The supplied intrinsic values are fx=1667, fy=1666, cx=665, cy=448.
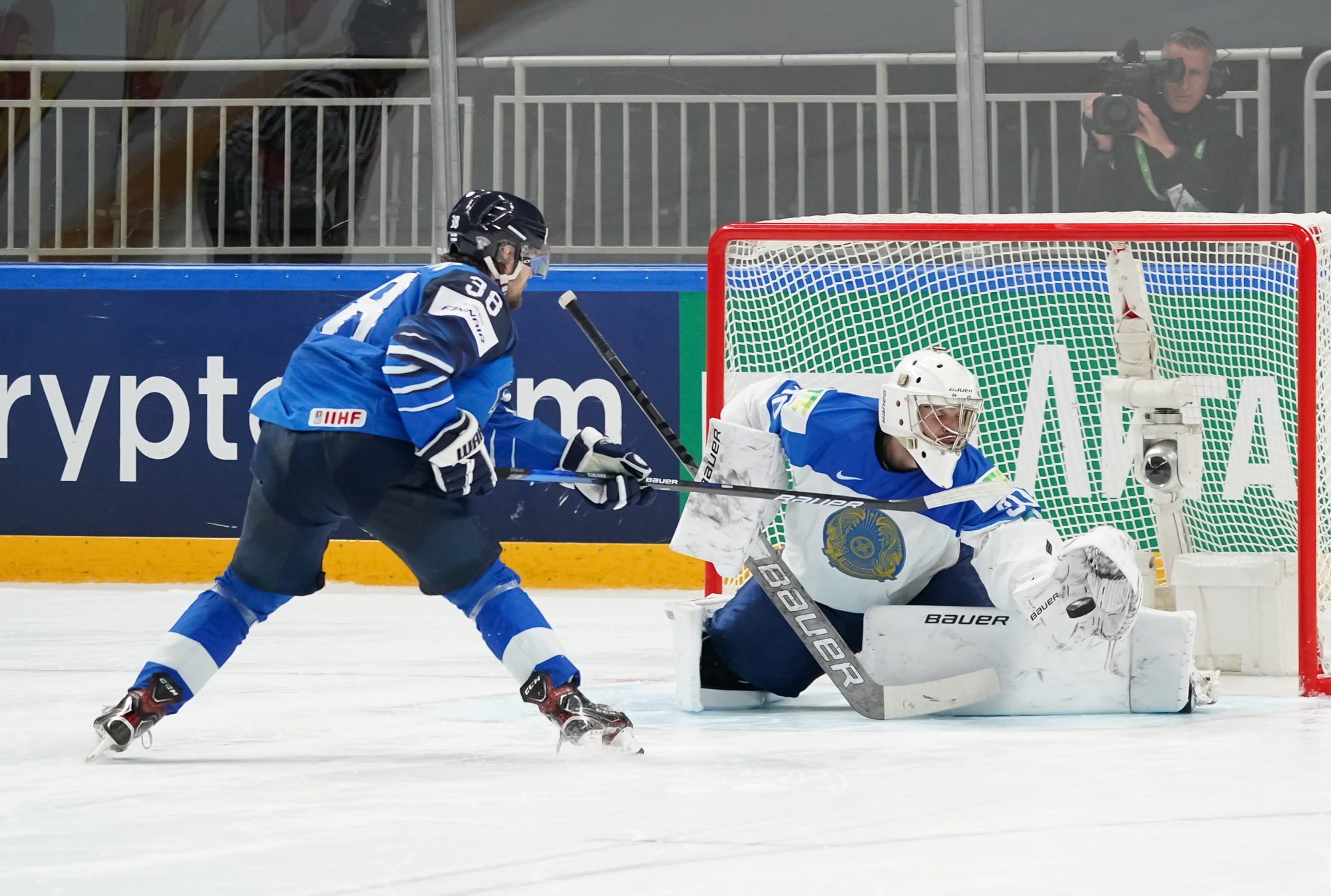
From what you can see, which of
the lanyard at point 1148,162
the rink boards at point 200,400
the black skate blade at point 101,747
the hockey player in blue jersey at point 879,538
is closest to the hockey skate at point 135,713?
the black skate blade at point 101,747

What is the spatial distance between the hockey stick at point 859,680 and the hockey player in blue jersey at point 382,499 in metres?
0.55

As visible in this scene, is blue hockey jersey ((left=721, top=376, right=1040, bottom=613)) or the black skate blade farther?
blue hockey jersey ((left=721, top=376, right=1040, bottom=613))

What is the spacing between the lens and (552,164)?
18.7 feet

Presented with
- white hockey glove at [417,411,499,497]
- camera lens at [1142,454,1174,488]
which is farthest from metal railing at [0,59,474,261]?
white hockey glove at [417,411,499,497]

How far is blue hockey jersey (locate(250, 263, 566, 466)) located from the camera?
264 cm

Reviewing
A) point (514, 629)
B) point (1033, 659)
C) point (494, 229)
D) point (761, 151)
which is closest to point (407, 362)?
point (494, 229)

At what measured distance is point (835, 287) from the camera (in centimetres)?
449

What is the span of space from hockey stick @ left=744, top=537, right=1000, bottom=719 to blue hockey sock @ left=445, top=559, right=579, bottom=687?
0.57 metres

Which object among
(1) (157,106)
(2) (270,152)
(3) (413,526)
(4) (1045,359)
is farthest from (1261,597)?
(1) (157,106)

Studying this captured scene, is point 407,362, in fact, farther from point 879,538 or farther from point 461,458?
point 879,538

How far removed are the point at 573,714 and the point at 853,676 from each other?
0.68 metres

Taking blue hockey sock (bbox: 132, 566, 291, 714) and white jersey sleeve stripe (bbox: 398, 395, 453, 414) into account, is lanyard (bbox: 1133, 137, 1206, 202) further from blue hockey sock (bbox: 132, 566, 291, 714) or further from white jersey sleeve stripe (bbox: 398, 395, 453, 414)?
blue hockey sock (bbox: 132, 566, 291, 714)

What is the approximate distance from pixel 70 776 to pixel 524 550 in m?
2.89

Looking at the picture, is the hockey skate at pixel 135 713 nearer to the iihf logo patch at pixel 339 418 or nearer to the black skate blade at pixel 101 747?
the black skate blade at pixel 101 747
